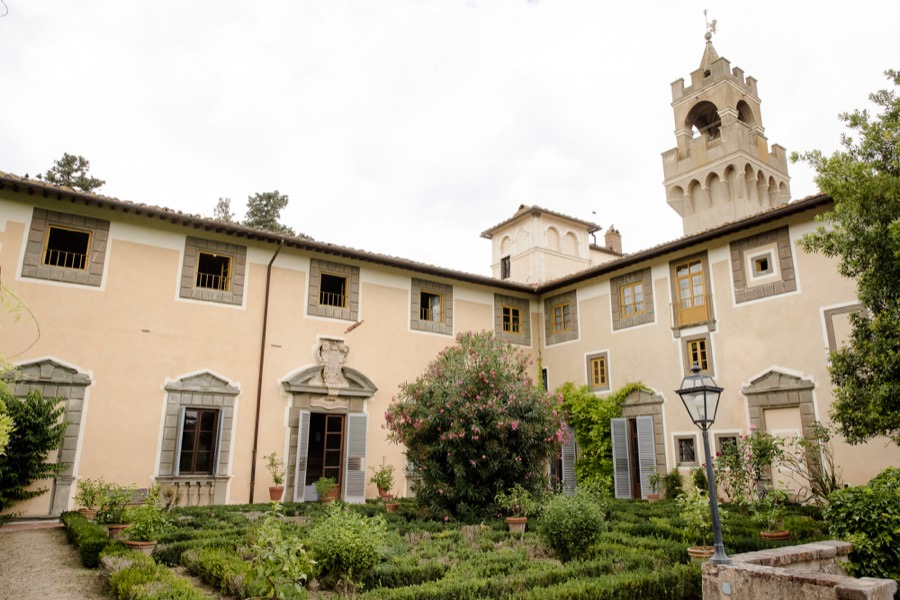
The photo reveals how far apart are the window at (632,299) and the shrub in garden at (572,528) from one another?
9842 mm

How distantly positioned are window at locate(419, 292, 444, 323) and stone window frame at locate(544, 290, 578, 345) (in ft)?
13.0

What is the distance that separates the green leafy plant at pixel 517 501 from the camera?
1105 cm

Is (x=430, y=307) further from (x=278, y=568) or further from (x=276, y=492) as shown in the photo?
(x=278, y=568)

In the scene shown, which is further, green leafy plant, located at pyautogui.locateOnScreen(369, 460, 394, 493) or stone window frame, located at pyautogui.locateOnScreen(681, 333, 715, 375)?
green leafy plant, located at pyautogui.locateOnScreen(369, 460, 394, 493)

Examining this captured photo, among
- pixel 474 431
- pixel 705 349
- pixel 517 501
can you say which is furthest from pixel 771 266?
pixel 517 501

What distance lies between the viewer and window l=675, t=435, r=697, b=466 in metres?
15.2

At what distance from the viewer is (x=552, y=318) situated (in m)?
20.0

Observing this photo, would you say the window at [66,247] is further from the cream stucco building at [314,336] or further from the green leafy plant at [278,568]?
the green leafy plant at [278,568]

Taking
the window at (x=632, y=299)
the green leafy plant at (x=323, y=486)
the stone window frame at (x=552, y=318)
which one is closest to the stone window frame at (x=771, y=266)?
the window at (x=632, y=299)

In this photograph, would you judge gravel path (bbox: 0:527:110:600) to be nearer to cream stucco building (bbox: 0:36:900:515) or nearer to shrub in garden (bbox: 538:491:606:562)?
cream stucco building (bbox: 0:36:900:515)

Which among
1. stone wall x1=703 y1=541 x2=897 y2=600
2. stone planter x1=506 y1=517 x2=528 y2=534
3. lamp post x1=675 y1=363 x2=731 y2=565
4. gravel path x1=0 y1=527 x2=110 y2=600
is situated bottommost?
gravel path x1=0 y1=527 x2=110 y2=600

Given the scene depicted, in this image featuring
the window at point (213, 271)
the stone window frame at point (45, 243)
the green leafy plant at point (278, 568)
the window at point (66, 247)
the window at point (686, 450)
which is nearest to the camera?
the green leafy plant at point (278, 568)

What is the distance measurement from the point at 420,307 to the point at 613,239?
1421 centimetres

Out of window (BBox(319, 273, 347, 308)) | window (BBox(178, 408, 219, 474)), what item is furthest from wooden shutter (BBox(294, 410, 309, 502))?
window (BBox(319, 273, 347, 308))
